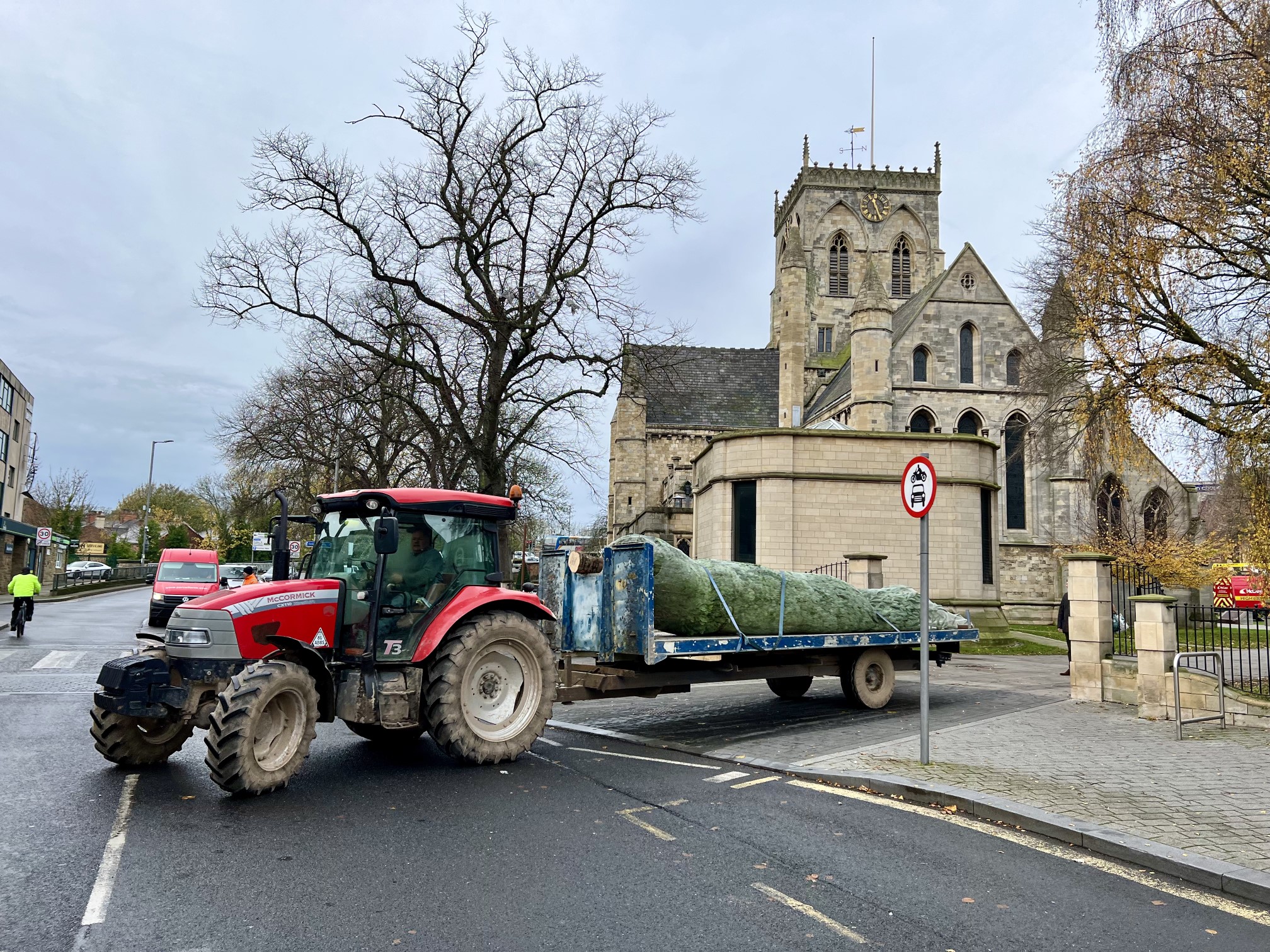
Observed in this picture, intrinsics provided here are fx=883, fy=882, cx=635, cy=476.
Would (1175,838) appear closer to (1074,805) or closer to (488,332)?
(1074,805)

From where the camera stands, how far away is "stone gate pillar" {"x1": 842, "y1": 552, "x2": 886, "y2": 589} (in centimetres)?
1806

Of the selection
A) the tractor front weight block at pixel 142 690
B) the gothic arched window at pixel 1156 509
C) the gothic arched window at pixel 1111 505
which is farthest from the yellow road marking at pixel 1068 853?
the gothic arched window at pixel 1156 509

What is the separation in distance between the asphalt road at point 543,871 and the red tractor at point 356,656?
0.38 m

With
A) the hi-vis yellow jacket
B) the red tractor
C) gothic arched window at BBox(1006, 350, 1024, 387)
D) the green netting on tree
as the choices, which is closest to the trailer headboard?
the green netting on tree

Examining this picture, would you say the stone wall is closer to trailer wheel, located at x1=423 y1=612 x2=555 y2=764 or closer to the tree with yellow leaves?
the tree with yellow leaves

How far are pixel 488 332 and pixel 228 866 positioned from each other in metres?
20.2

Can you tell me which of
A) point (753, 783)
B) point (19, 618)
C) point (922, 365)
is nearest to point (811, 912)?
point (753, 783)

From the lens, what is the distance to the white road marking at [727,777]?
7.43 metres

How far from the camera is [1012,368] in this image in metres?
42.0

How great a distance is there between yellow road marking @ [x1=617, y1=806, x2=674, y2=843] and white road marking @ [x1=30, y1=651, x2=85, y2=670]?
1267 cm

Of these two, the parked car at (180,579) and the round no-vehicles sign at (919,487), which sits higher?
the round no-vehicles sign at (919,487)

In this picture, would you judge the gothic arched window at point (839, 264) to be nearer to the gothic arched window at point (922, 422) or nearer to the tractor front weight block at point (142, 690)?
the gothic arched window at point (922, 422)

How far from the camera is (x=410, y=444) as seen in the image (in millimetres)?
28219

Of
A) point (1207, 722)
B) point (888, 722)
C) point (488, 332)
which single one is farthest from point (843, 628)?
point (488, 332)
